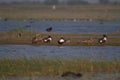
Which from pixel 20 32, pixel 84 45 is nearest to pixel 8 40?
pixel 20 32

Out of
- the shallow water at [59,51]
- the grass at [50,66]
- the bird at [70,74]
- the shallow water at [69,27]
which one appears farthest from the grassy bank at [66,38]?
the bird at [70,74]

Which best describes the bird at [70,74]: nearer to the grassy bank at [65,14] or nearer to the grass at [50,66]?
the grass at [50,66]

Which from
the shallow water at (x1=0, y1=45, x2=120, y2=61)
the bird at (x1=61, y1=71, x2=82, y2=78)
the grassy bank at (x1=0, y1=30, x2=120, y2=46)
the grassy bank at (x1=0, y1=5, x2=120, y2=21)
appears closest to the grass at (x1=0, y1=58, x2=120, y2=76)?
the bird at (x1=61, y1=71, x2=82, y2=78)

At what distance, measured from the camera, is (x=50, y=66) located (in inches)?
861

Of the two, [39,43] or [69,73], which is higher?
[69,73]

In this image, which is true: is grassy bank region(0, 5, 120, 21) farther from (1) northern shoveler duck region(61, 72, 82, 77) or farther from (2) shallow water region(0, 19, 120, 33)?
(1) northern shoveler duck region(61, 72, 82, 77)

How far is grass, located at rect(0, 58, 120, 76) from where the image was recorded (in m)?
21.6

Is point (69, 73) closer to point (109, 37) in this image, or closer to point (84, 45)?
point (84, 45)

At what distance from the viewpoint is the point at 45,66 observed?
21938 millimetres

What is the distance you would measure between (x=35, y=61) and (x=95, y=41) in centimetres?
1432

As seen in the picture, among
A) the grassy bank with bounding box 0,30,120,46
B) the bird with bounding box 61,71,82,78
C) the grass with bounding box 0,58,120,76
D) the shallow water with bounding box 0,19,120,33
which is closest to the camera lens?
the bird with bounding box 61,71,82,78

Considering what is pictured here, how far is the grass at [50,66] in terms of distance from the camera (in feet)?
70.7

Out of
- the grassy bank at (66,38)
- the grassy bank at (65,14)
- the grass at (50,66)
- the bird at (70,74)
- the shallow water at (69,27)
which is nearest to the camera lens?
the bird at (70,74)

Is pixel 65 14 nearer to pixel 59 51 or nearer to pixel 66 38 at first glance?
pixel 66 38
